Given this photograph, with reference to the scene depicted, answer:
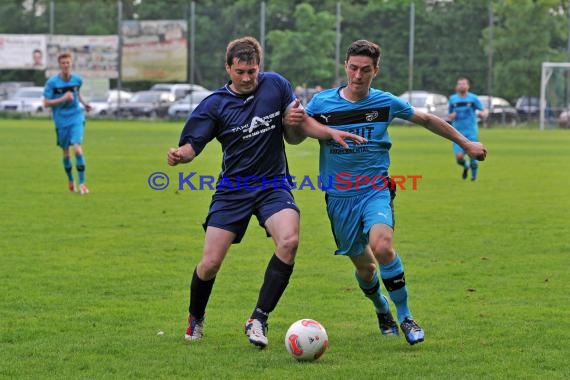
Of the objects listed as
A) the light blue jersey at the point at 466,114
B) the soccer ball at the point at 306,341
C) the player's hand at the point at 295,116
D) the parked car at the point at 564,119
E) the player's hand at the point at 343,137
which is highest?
the player's hand at the point at 295,116

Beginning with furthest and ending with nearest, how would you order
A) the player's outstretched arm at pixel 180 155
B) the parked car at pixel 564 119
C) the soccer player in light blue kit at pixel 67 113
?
the parked car at pixel 564 119 < the soccer player in light blue kit at pixel 67 113 < the player's outstretched arm at pixel 180 155

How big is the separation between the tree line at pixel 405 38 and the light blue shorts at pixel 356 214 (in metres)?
40.9

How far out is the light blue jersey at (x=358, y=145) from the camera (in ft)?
23.0

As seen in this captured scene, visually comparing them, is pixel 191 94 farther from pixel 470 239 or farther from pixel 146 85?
pixel 470 239

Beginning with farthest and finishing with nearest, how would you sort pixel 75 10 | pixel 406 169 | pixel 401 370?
pixel 75 10 → pixel 406 169 → pixel 401 370

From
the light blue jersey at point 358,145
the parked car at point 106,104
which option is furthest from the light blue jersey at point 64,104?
the parked car at point 106,104

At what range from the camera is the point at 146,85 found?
174 feet

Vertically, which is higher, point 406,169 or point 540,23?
point 540,23

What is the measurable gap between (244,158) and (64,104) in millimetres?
10953

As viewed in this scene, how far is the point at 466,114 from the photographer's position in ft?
73.2

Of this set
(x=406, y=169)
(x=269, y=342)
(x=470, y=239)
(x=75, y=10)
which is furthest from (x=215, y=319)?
(x=75, y=10)

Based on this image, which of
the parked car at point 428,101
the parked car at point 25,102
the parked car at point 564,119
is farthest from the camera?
the parked car at point 25,102

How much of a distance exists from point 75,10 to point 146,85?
652 cm

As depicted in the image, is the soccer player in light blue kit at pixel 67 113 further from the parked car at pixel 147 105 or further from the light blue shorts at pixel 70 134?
the parked car at pixel 147 105
